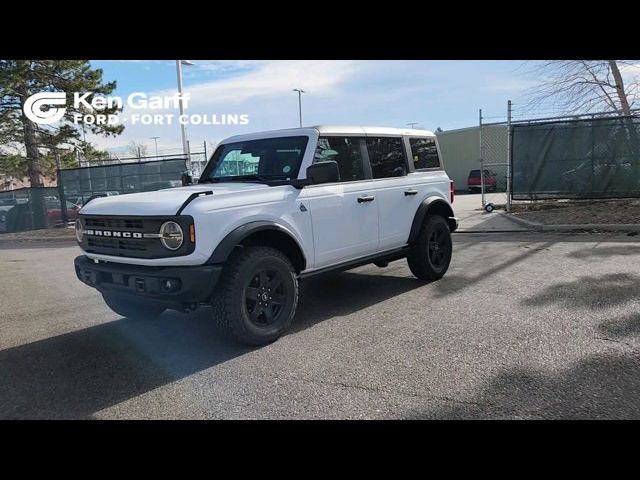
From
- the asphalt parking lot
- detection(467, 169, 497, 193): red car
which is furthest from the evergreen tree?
detection(467, 169, 497, 193): red car

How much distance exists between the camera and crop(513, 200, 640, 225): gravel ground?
1120cm

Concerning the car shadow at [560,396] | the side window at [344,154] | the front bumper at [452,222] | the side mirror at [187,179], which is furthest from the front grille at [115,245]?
the front bumper at [452,222]

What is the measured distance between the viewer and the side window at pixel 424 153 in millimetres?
Result: 6820

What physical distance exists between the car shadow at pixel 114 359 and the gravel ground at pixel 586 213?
7.02 m

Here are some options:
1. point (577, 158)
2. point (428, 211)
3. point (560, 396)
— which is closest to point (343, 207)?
point (428, 211)

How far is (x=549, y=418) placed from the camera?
3.13m

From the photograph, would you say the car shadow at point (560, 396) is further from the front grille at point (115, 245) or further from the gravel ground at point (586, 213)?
the gravel ground at point (586, 213)

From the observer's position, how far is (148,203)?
4430mm

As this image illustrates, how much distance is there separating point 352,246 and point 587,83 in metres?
13.3

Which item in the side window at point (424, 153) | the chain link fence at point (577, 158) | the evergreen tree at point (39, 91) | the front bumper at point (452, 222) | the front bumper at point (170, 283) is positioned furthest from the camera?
the evergreen tree at point (39, 91)

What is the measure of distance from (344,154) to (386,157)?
79 cm

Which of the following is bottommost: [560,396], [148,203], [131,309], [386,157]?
[560,396]

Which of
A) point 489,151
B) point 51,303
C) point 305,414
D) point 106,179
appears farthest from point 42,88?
point 489,151

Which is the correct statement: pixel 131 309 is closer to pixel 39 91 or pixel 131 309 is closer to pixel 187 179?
pixel 187 179
